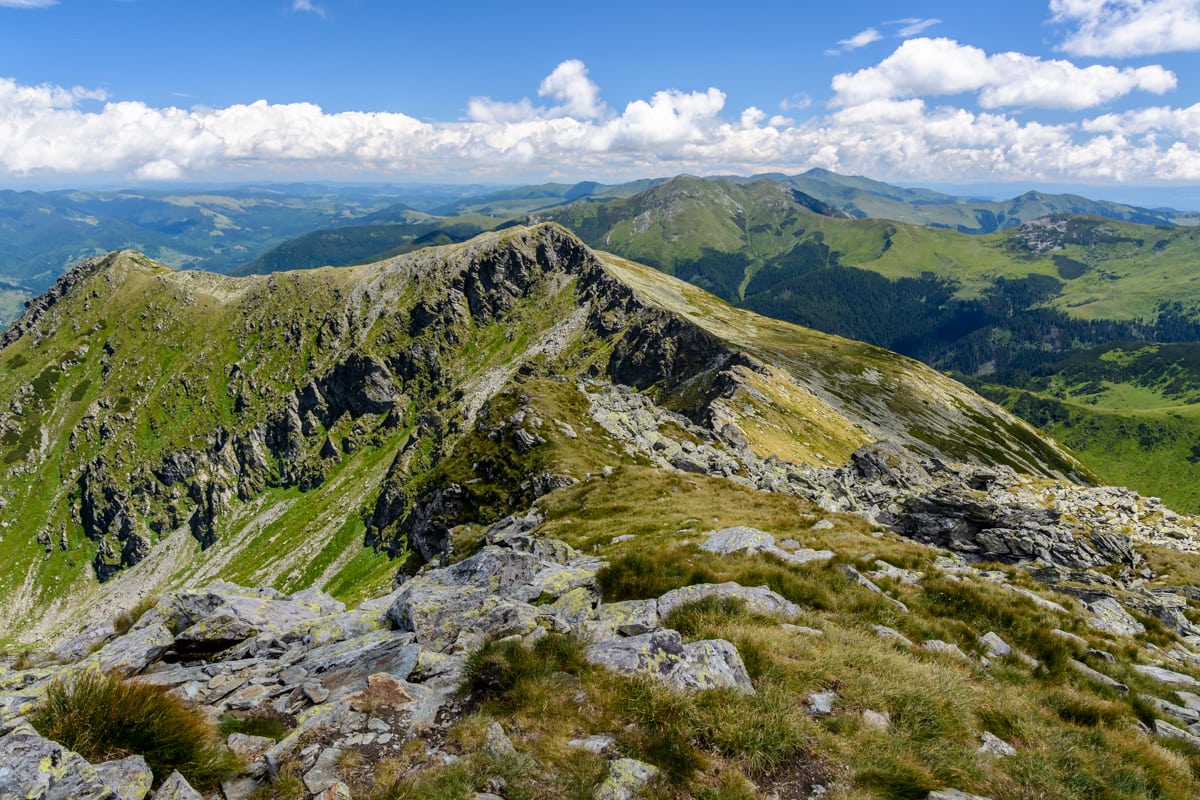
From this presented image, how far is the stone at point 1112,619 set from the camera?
19.0m

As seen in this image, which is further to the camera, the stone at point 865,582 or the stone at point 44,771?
the stone at point 865,582

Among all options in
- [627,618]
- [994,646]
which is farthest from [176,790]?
[994,646]

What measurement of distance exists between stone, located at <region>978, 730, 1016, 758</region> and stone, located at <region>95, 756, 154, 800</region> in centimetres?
1346

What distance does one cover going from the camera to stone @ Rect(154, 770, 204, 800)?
773 centimetres

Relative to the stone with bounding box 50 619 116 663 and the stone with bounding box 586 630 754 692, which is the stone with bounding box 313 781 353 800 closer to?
the stone with bounding box 586 630 754 692

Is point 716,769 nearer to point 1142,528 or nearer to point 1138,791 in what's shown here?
point 1138,791

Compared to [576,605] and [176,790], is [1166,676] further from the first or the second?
[176,790]

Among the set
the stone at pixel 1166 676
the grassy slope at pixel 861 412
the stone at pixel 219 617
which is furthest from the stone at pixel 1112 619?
the grassy slope at pixel 861 412

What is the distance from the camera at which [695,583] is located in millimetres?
16562

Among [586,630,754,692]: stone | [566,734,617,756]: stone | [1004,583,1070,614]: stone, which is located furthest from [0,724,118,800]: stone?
[1004,583,1070,614]: stone

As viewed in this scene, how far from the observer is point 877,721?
401 inches

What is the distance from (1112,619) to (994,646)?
979cm

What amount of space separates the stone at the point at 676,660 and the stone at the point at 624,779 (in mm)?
1896

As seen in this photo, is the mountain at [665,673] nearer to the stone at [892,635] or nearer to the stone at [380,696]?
the stone at [380,696]
